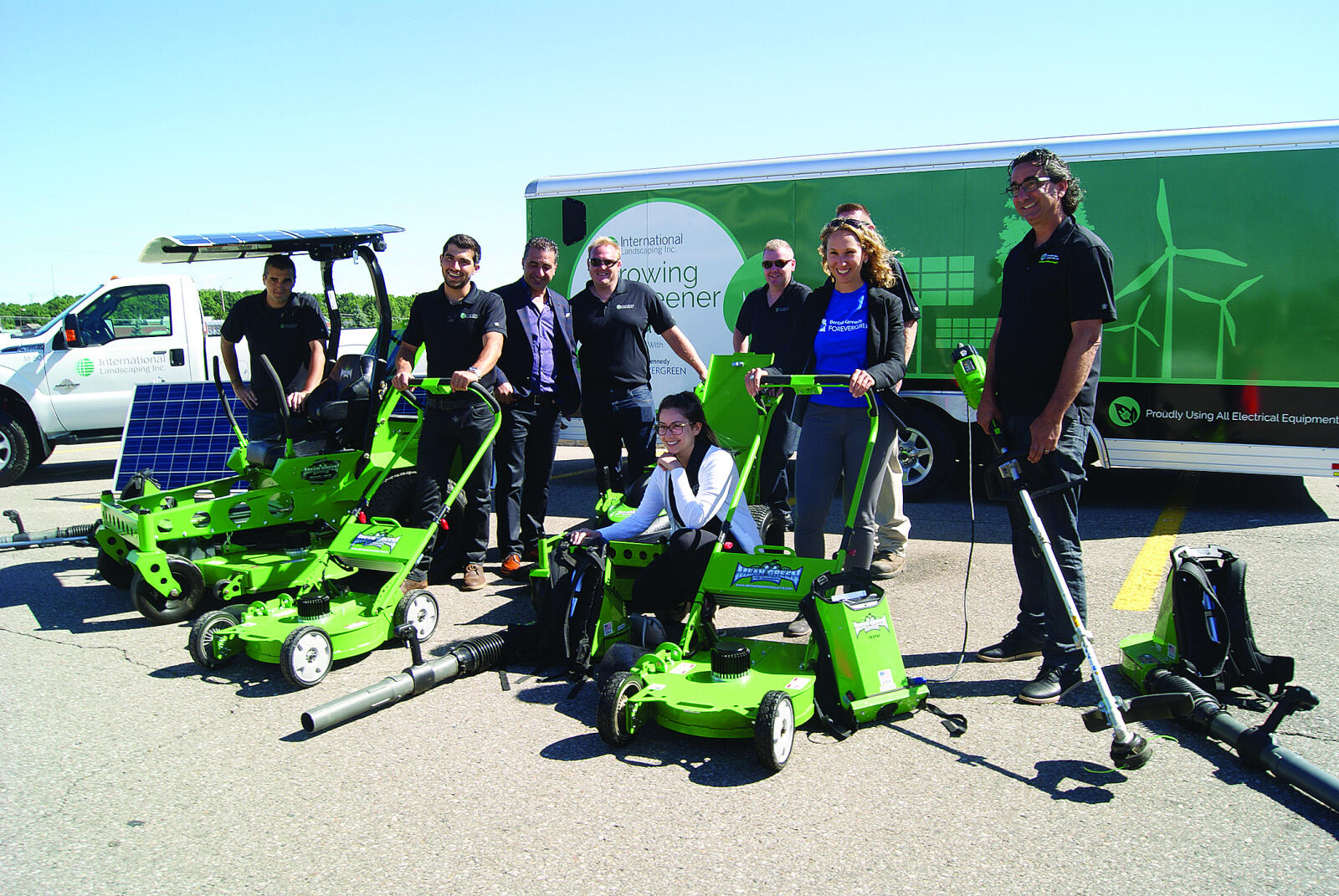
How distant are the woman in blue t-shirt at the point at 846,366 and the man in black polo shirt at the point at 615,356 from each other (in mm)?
1445

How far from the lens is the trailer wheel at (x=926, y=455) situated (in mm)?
8516

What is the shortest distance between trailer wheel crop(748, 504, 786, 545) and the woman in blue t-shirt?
528 mm

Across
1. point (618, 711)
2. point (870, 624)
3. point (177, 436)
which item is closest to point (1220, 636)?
point (870, 624)

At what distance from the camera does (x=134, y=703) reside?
14.0 feet

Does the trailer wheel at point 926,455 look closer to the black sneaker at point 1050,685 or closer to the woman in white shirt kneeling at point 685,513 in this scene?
the woman in white shirt kneeling at point 685,513

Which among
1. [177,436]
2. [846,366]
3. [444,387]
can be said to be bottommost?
[177,436]

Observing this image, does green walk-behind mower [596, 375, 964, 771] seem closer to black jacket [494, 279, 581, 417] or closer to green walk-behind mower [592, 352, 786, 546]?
green walk-behind mower [592, 352, 786, 546]

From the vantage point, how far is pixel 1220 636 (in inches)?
152

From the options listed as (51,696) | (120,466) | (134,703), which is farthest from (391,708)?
(120,466)

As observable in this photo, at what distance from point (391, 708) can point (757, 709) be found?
5.59ft

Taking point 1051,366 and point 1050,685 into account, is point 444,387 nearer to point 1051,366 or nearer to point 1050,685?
point 1051,366

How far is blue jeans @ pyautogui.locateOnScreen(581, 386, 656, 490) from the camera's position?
621cm

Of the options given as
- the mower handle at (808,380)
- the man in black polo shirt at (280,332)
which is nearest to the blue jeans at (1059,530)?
the mower handle at (808,380)

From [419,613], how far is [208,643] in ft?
3.28
